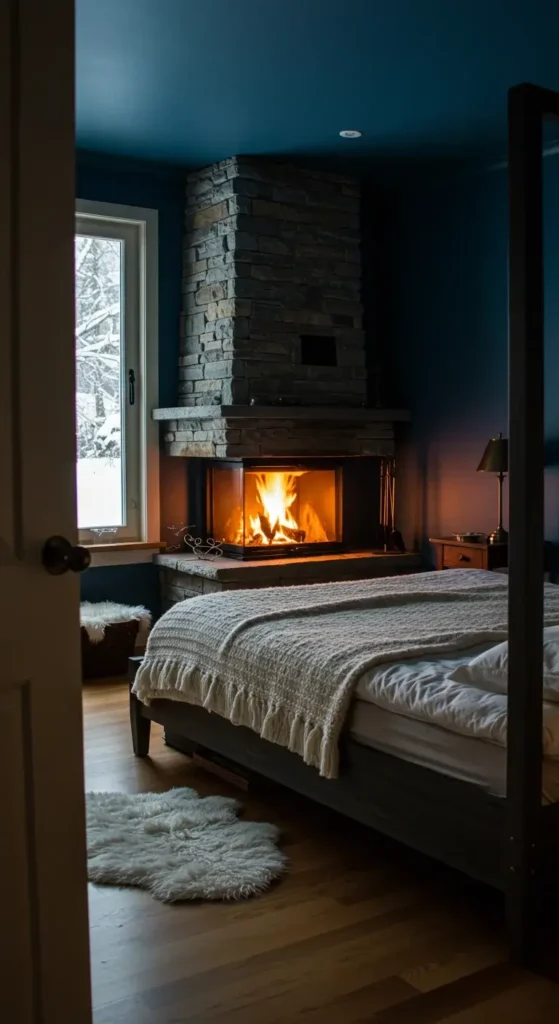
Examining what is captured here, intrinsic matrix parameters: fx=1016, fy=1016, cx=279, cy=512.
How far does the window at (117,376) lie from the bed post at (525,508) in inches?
148

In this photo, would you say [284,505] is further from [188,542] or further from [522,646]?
[522,646]

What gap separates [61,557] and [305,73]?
329 centimetres

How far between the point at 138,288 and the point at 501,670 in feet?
12.8

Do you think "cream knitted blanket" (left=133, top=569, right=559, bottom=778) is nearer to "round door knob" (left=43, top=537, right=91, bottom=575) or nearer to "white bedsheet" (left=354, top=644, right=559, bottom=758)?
"white bedsheet" (left=354, top=644, right=559, bottom=758)

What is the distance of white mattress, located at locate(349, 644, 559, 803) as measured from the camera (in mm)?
2404

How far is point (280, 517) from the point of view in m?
5.77

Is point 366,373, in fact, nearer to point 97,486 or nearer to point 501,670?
point 97,486

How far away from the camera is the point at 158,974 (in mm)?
2330

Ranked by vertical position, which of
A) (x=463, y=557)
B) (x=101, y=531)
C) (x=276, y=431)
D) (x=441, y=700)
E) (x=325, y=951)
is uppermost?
(x=276, y=431)

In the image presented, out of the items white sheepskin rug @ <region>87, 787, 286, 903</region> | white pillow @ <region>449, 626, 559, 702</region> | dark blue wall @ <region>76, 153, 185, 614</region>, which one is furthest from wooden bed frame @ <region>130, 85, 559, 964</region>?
dark blue wall @ <region>76, 153, 185, 614</region>

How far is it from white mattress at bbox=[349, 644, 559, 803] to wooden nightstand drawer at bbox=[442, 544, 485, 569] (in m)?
2.20

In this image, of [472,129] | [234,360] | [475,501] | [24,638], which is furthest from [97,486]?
[24,638]

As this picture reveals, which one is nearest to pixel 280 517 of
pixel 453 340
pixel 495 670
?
pixel 453 340

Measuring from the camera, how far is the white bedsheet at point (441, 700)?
94.3 inches
